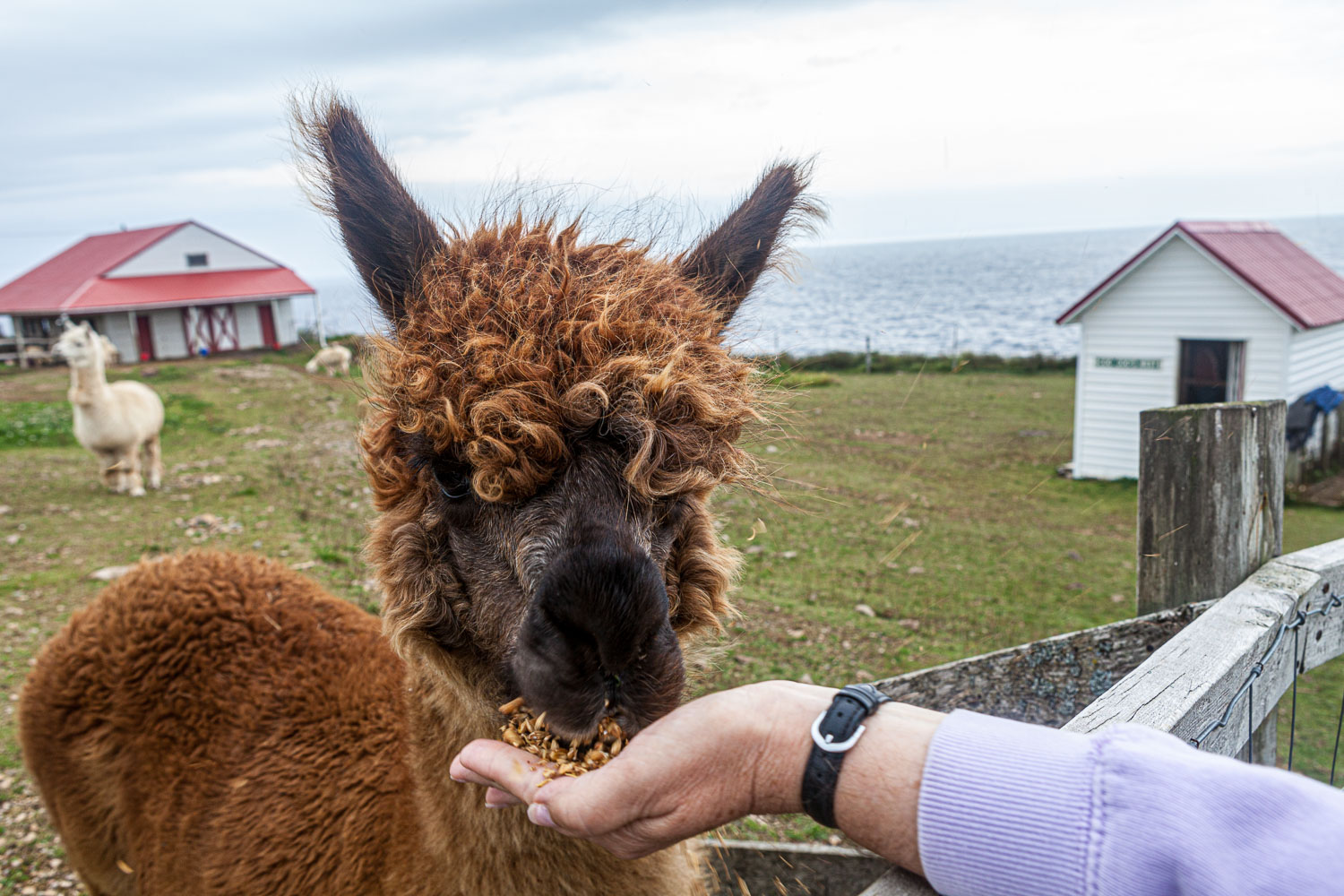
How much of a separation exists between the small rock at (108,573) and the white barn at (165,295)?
3138 cm

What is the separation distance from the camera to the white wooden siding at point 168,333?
36062 mm

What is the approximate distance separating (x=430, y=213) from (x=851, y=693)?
1.65 metres

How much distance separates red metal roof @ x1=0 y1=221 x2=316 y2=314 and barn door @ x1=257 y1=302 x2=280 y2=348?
1.09 m

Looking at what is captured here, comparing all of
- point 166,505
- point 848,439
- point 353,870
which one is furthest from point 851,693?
point 848,439

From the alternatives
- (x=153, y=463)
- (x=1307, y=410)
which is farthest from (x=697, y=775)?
(x=1307, y=410)

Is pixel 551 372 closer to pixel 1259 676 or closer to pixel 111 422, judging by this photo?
pixel 1259 676

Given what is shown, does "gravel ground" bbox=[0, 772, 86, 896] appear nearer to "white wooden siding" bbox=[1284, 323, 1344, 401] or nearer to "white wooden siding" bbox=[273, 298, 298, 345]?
"white wooden siding" bbox=[1284, 323, 1344, 401]

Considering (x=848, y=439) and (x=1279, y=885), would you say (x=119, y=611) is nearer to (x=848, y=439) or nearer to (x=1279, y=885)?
(x=1279, y=885)

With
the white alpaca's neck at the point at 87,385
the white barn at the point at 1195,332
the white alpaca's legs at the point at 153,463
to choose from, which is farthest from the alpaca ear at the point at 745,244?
the white barn at the point at 1195,332

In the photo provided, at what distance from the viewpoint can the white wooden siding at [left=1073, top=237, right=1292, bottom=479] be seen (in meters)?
14.3

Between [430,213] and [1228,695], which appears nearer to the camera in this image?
[1228,695]

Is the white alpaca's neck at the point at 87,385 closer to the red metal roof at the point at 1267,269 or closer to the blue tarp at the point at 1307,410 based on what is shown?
the red metal roof at the point at 1267,269

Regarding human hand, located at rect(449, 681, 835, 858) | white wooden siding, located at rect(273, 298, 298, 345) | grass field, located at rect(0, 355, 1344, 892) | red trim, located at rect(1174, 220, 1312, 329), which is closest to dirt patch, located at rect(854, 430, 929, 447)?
grass field, located at rect(0, 355, 1344, 892)

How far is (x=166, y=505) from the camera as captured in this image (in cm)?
1127
